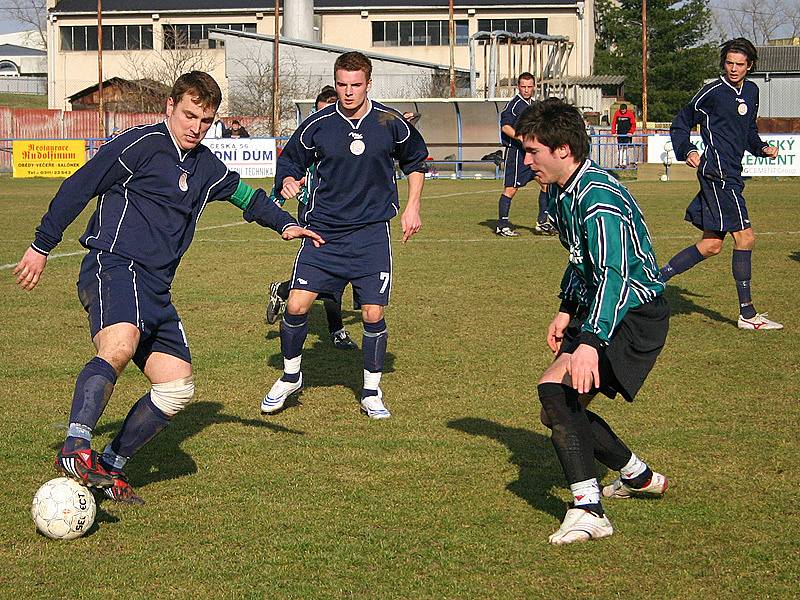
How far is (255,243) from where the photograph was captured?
1580 cm

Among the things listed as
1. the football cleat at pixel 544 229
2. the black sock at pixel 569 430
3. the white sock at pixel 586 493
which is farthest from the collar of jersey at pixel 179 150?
the football cleat at pixel 544 229

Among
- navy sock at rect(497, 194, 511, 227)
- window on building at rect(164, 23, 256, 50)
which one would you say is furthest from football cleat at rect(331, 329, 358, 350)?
window on building at rect(164, 23, 256, 50)

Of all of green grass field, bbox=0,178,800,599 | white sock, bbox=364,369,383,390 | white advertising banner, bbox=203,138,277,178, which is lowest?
green grass field, bbox=0,178,800,599

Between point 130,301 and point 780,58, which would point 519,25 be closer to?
point 780,58

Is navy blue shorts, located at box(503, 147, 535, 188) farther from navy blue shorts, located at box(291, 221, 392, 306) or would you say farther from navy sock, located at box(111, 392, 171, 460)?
navy sock, located at box(111, 392, 171, 460)

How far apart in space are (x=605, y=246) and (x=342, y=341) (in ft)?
15.7

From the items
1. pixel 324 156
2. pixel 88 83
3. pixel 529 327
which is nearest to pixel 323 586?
pixel 324 156

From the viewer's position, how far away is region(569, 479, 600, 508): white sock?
457cm

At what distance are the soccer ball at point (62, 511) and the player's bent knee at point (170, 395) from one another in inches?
22.5

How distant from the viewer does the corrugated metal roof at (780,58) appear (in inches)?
2785

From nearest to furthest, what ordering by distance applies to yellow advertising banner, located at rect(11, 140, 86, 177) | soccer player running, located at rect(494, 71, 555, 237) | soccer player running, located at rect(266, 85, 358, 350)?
soccer player running, located at rect(266, 85, 358, 350)
soccer player running, located at rect(494, 71, 555, 237)
yellow advertising banner, located at rect(11, 140, 86, 177)

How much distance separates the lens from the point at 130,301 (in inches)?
194

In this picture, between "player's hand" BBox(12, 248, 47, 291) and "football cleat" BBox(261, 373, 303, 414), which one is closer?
"player's hand" BBox(12, 248, 47, 291)

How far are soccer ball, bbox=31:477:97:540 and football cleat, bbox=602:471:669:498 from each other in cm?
229
